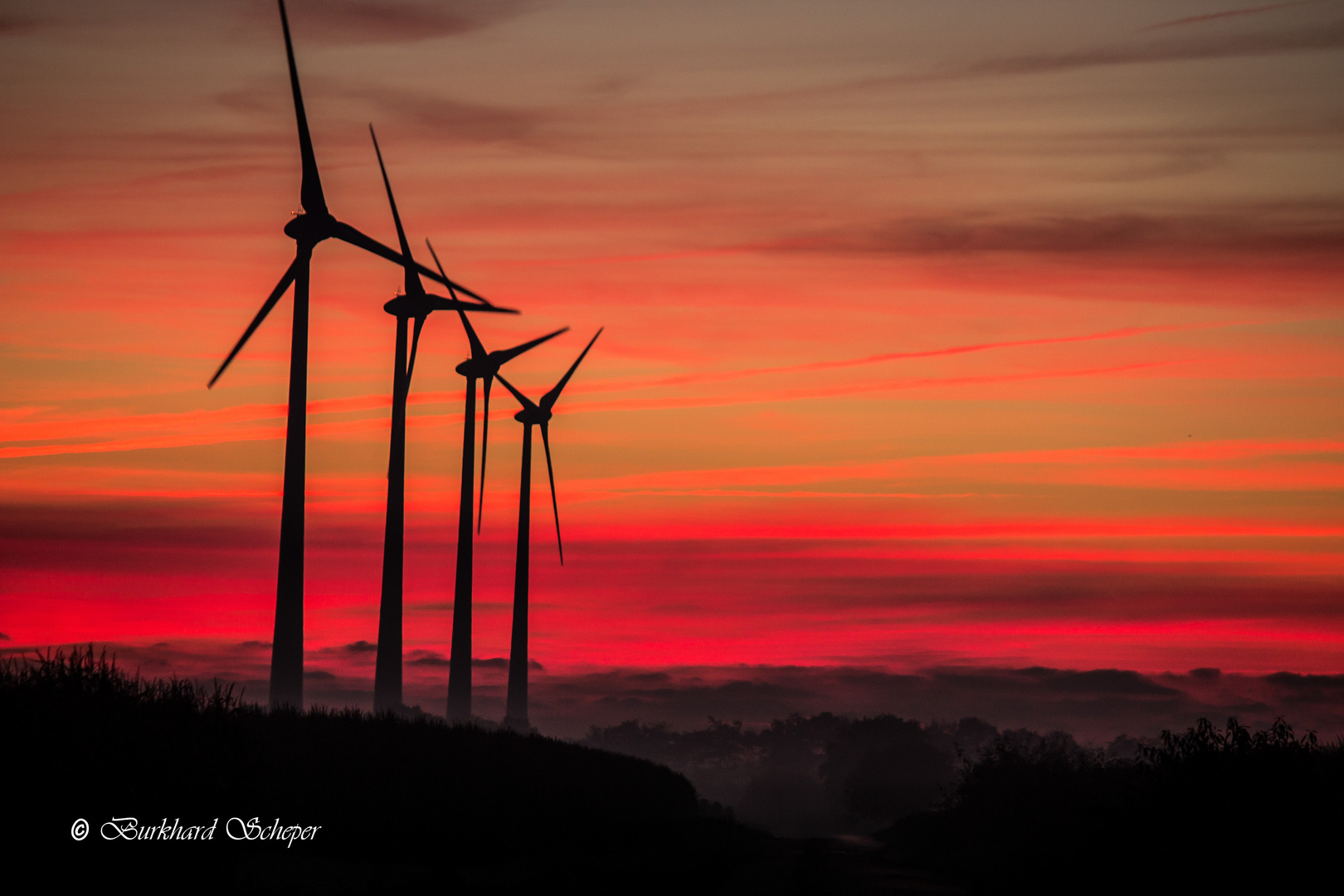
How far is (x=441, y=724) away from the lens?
50750mm

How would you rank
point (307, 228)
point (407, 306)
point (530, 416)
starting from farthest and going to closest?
1. point (530, 416)
2. point (407, 306)
3. point (307, 228)

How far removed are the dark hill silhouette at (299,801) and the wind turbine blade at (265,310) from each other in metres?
17.1

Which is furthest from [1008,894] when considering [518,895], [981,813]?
[981,813]

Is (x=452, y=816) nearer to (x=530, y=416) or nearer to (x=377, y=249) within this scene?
(x=377, y=249)

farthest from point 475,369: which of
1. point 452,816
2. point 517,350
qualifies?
point 452,816

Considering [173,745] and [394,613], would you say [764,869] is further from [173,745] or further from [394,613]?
[394,613]

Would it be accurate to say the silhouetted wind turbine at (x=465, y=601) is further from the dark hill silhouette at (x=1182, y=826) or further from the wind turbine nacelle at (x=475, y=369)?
the dark hill silhouette at (x=1182, y=826)

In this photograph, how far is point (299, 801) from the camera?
32.2 metres

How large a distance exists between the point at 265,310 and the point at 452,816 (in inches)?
1255

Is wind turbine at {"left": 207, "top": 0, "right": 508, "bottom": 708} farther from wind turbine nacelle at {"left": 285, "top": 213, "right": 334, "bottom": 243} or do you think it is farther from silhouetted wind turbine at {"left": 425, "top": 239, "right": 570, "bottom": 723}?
silhouetted wind turbine at {"left": 425, "top": 239, "right": 570, "bottom": 723}

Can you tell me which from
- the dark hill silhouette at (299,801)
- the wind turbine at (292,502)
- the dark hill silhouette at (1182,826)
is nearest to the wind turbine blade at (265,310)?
the wind turbine at (292,502)

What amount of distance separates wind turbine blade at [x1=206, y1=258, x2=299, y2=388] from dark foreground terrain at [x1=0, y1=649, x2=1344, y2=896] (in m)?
17.2

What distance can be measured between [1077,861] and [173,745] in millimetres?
23033

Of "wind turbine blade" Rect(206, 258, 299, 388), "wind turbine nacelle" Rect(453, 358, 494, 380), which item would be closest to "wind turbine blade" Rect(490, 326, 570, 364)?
"wind turbine nacelle" Rect(453, 358, 494, 380)
